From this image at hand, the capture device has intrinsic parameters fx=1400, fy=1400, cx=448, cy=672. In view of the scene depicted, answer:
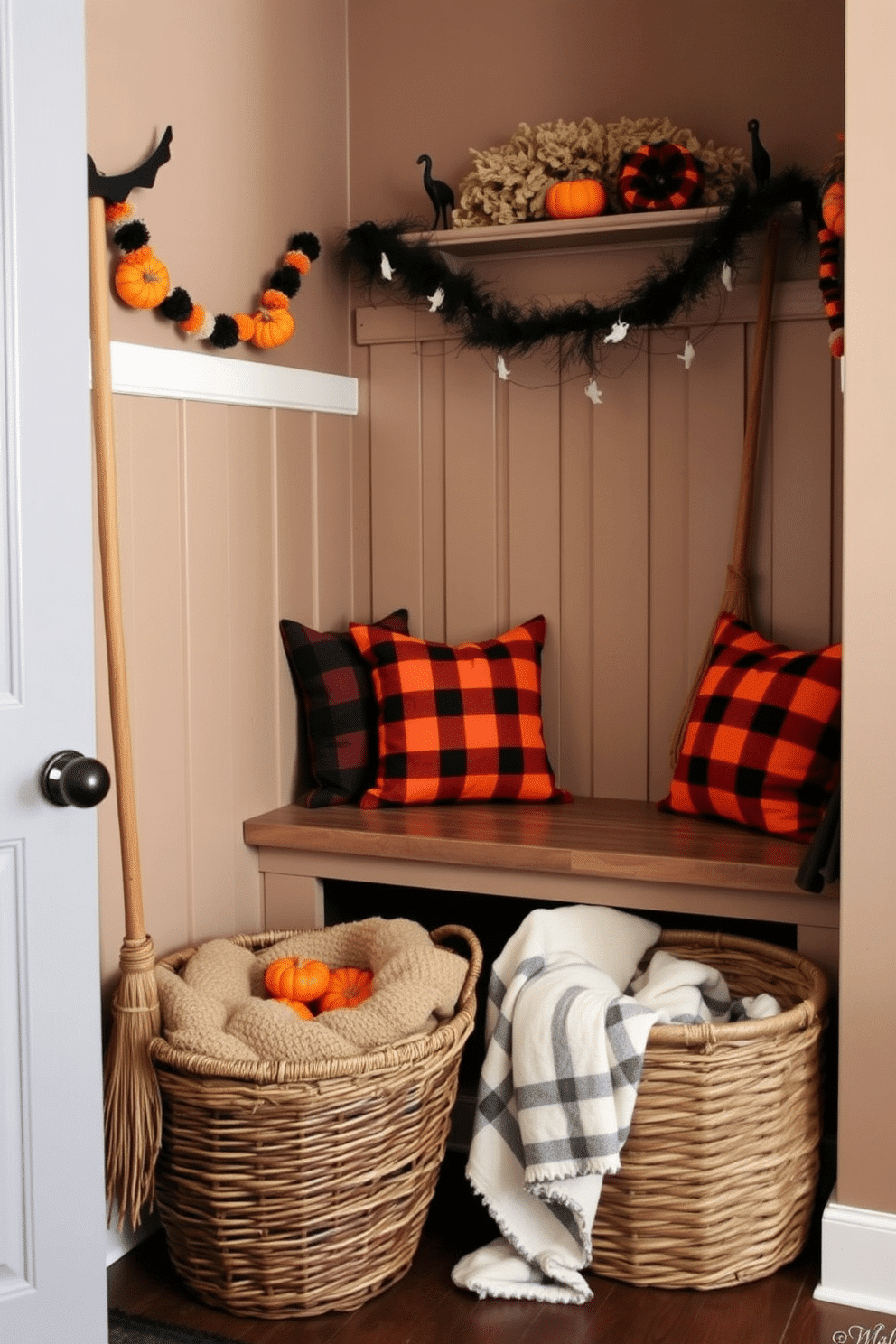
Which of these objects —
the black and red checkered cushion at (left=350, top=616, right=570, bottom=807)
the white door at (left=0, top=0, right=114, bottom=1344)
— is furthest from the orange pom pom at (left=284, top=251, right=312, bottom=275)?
the white door at (left=0, top=0, right=114, bottom=1344)

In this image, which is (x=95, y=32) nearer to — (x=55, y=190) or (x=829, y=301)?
(x=55, y=190)

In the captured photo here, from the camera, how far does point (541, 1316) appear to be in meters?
2.13

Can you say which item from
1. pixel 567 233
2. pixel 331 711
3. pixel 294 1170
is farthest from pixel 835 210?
pixel 294 1170

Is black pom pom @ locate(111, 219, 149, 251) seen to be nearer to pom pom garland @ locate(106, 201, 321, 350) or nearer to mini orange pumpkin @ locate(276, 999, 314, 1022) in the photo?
pom pom garland @ locate(106, 201, 321, 350)

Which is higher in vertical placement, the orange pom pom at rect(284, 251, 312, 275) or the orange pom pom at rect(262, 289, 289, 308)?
the orange pom pom at rect(284, 251, 312, 275)

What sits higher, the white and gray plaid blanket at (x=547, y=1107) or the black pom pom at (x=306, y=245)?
the black pom pom at (x=306, y=245)

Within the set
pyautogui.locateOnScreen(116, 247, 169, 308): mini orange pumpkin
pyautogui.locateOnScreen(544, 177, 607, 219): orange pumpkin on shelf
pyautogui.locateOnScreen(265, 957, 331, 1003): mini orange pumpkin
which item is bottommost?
pyautogui.locateOnScreen(265, 957, 331, 1003): mini orange pumpkin

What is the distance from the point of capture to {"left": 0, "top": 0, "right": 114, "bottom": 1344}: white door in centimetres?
166

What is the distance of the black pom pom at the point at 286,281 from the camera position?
8.97 feet

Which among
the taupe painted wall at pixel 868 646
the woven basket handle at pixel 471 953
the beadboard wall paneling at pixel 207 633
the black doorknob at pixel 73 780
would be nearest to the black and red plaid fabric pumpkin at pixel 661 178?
the taupe painted wall at pixel 868 646

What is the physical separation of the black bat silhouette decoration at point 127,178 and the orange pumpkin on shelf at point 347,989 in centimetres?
133

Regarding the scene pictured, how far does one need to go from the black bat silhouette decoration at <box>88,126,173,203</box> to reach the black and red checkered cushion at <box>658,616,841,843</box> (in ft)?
4.37

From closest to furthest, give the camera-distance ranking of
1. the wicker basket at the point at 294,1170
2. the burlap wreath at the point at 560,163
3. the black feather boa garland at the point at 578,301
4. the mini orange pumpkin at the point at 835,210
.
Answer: the wicker basket at the point at 294,1170
the mini orange pumpkin at the point at 835,210
the black feather boa garland at the point at 578,301
the burlap wreath at the point at 560,163

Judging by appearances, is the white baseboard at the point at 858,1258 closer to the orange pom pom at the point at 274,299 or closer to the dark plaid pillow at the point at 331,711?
the dark plaid pillow at the point at 331,711
